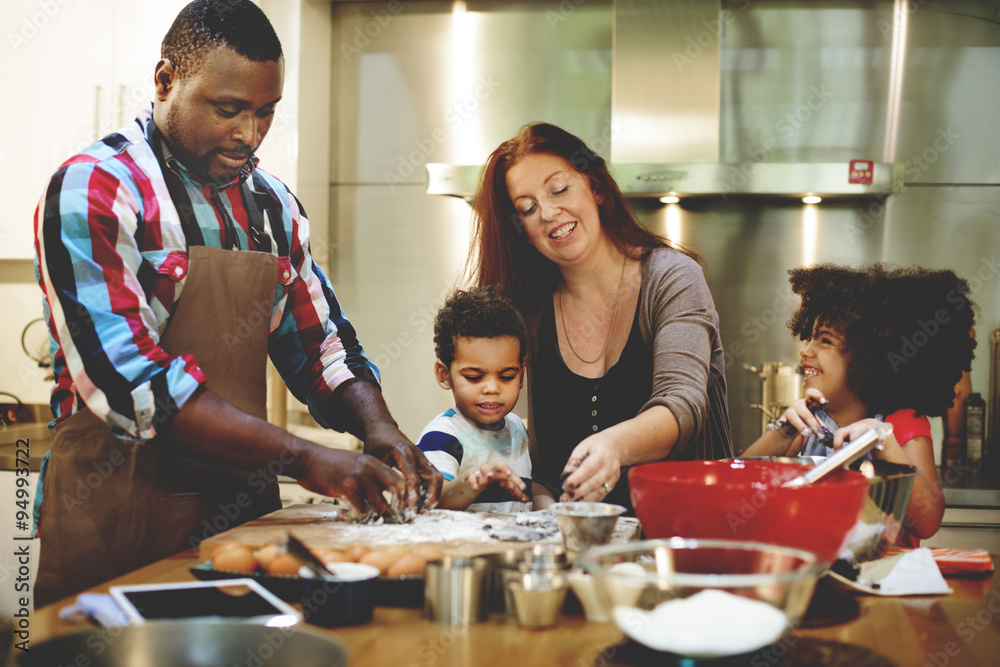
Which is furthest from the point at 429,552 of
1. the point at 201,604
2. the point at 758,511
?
the point at 758,511

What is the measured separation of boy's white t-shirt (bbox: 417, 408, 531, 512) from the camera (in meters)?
1.55

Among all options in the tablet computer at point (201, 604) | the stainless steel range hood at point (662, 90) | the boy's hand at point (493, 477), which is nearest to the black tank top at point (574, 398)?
the boy's hand at point (493, 477)

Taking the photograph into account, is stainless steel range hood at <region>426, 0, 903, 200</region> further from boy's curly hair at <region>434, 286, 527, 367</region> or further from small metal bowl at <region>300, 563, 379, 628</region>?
small metal bowl at <region>300, 563, 379, 628</region>

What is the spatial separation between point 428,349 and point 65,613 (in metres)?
2.45

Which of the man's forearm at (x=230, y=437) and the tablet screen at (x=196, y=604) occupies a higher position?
the man's forearm at (x=230, y=437)

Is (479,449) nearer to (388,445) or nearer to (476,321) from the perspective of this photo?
(476,321)

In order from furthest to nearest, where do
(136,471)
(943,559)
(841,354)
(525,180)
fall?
(841,354)
(525,180)
(136,471)
(943,559)

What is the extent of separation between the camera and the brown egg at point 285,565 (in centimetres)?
90

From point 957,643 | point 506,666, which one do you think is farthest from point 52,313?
point 957,643

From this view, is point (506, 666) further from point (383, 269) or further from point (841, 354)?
point (383, 269)

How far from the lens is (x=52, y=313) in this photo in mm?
Result: 1135

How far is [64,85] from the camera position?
2852mm

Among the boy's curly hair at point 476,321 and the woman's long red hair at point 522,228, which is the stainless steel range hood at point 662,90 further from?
the boy's curly hair at point 476,321

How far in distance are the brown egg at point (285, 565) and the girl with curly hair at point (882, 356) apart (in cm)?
118
